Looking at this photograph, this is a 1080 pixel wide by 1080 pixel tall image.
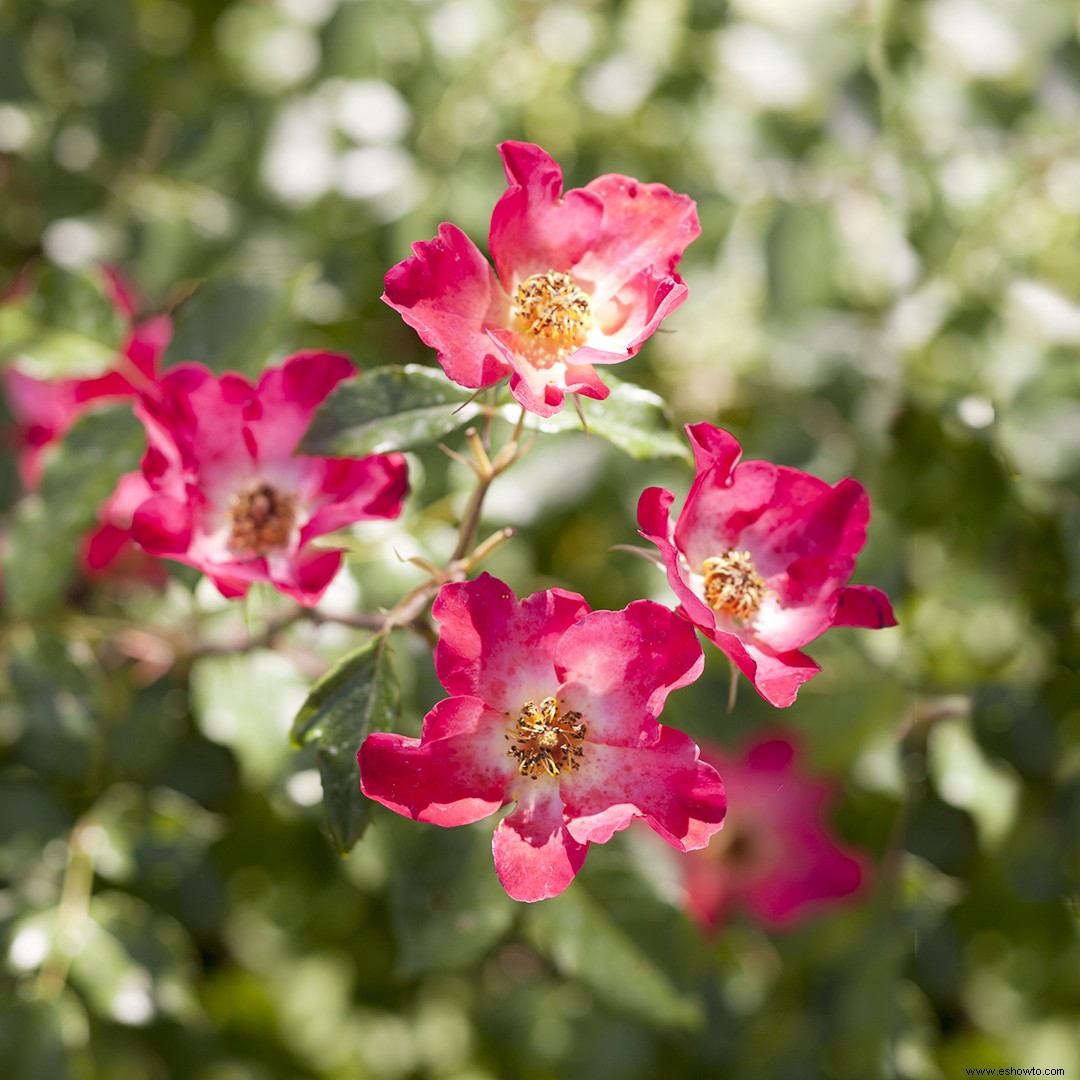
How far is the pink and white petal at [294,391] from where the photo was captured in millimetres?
954

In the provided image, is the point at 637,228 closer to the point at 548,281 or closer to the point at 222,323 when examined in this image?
the point at 548,281

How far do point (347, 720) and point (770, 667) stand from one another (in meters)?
0.34

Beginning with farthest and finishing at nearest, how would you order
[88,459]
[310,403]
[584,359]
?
[88,459]
[310,403]
[584,359]

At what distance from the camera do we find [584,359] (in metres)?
0.77

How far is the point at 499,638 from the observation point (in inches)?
31.4

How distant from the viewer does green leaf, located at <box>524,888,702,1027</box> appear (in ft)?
3.74

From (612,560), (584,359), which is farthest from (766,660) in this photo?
(612,560)

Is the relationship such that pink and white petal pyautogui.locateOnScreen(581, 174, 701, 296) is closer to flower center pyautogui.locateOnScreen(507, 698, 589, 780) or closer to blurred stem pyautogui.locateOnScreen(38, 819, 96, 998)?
flower center pyautogui.locateOnScreen(507, 698, 589, 780)

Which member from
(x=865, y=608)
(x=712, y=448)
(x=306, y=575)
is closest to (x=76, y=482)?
(x=306, y=575)

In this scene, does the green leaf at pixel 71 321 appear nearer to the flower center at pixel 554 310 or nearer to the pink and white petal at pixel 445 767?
the flower center at pixel 554 310

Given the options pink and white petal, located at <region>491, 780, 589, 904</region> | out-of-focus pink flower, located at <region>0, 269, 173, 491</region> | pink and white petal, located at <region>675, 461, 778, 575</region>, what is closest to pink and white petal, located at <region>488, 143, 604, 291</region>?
pink and white petal, located at <region>675, 461, 778, 575</region>

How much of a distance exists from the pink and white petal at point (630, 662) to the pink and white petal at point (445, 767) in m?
0.08

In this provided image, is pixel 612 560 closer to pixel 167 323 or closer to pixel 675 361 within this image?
pixel 675 361

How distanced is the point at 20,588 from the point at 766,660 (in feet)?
2.84
